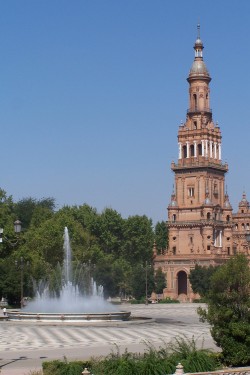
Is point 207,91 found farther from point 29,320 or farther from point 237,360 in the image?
point 237,360

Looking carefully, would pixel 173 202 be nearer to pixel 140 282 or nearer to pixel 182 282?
pixel 182 282

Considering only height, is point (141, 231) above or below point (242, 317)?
above

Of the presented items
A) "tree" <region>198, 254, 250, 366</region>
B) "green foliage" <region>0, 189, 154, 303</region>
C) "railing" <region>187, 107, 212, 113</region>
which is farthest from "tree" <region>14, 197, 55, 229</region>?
"tree" <region>198, 254, 250, 366</region>

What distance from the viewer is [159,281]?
96.1 meters

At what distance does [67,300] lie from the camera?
164ft

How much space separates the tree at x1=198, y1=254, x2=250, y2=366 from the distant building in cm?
7132

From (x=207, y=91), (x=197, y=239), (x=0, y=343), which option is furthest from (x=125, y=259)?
(x=0, y=343)

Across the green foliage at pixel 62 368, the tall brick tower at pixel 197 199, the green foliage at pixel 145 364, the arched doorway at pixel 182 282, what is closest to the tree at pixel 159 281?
the tall brick tower at pixel 197 199

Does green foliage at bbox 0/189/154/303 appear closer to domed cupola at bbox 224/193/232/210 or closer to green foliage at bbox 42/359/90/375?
domed cupola at bbox 224/193/232/210

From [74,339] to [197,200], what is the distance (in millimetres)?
68062

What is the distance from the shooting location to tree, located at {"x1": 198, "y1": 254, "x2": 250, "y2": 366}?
23.4 m

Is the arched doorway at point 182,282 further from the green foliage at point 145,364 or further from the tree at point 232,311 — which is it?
the green foliage at point 145,364

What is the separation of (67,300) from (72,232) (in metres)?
31.4

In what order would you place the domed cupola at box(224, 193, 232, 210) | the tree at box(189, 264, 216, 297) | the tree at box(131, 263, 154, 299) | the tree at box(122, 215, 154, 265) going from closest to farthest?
the tree at box(189, 264, 216, 297) → the tree at box(131, 263, 154, 299) → the domed cupola at box(224, 193, 232, 210) → the tree at box(122, 215, 154, 265)
